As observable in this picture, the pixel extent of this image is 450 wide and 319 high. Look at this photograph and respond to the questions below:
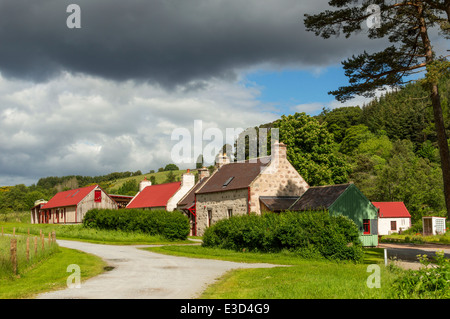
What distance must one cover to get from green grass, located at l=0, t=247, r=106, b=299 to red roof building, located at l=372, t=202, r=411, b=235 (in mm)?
47687

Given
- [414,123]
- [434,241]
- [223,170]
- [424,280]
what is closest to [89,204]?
[223,170]

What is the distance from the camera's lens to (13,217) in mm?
64688

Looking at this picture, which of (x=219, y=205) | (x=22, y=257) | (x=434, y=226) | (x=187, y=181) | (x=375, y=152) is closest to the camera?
(x=22, y=257)

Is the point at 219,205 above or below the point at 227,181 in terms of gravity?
below

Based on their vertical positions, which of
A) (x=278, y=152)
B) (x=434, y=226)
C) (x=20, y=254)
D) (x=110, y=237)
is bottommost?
(x=434, y=226)

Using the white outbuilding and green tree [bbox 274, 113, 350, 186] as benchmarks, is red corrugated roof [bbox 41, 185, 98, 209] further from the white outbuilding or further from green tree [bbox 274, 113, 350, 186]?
the white outbuilding

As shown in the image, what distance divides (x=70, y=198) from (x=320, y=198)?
43412 millimetres

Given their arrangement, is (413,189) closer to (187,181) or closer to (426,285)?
(187,181)

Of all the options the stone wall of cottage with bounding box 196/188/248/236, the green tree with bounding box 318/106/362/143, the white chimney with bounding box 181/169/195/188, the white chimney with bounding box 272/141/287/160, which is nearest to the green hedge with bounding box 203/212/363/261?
the stone wall of cottage with bounding box 196/188/248/236

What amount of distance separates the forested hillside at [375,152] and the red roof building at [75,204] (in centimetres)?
2686

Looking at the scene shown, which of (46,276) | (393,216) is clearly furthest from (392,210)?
(46,276)

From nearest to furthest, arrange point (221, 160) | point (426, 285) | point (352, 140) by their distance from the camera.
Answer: point (426, 285) < point (221, 160) < point (352, 140)

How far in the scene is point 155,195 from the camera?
2132 inches

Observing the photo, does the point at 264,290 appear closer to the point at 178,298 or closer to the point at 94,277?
the point at 178,298
